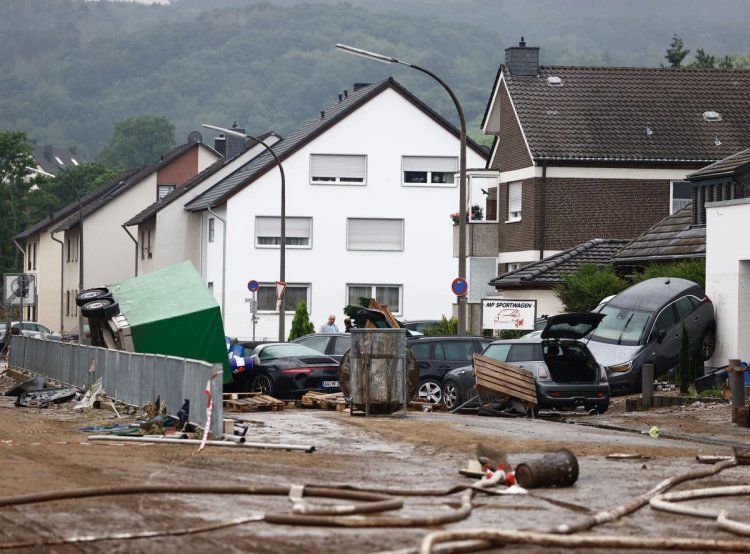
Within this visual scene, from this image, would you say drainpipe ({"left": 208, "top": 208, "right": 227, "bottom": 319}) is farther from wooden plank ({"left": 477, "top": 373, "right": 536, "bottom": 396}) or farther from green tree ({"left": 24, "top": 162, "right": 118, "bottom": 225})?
green tree ({"left": 24, "top": 162, "right": 118, "bottom": 225})

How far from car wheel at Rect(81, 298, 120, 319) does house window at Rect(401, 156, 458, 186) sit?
32155mm

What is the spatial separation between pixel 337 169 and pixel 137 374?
1471 inches

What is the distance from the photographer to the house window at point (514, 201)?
1997 inches

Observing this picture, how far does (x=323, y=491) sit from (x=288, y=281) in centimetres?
4908

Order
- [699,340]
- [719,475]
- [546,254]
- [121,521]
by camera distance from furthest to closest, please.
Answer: [546,254]
[699,340]
[719,475]
[121,521]

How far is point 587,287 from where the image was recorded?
126 ft

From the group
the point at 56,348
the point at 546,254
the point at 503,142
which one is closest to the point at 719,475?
the point at 56,348

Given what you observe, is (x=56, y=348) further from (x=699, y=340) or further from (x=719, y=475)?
(x=719, y=475)

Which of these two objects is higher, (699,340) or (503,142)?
(503,142)

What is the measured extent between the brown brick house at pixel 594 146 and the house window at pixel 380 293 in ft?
32.2

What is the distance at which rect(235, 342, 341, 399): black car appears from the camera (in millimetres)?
29375

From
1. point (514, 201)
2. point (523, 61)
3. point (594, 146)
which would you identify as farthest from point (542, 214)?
point (523, 61)

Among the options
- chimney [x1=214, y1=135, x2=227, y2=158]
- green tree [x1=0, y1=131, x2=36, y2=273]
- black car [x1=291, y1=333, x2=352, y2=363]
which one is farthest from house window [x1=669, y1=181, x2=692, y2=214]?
green tree [x1=0, y1=131, x2=36, y2=273]

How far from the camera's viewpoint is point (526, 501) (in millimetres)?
12664
